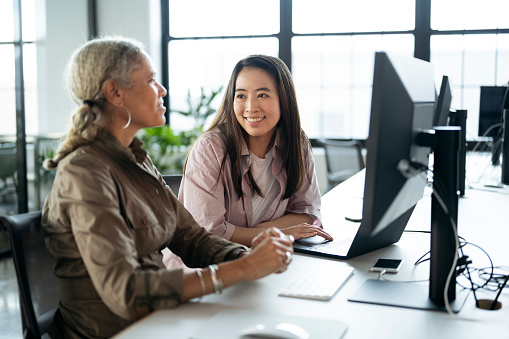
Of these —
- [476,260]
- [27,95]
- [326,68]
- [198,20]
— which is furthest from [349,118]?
[476,260]

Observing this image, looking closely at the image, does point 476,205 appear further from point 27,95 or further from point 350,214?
point 27,95

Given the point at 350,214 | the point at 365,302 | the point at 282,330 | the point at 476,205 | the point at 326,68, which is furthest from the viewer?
the point at 326,68

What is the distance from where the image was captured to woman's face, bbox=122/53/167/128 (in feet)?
4.67

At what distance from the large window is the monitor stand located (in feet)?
12.6

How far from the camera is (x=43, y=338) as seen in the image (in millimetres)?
1363

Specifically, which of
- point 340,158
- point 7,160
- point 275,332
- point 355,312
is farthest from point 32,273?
point 340,158

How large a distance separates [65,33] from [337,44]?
2545 millimetres

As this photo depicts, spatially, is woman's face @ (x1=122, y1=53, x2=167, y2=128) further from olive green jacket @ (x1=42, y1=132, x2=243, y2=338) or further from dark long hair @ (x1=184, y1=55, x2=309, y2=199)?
dark long hair @ (x1=184, y1=55, x2=309, y2=199)

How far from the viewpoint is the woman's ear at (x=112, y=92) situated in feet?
4.53

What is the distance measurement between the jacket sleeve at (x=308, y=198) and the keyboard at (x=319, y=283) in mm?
592

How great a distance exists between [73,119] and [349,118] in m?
4.58

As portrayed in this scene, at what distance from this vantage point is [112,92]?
1392mm

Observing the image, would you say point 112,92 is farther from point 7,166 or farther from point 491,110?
point 7,166

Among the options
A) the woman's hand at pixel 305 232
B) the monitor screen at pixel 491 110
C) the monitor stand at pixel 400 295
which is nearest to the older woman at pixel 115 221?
the monitor stand at pixel 400 295
